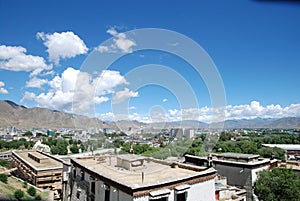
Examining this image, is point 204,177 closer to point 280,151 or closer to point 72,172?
point 72,172

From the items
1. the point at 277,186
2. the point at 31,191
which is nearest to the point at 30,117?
the point at 31,191

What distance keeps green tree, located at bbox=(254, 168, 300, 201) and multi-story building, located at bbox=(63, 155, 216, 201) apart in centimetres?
362

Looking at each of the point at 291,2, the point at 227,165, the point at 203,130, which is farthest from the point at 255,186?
the point at 203,130

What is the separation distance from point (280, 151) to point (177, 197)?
19491 millimetres

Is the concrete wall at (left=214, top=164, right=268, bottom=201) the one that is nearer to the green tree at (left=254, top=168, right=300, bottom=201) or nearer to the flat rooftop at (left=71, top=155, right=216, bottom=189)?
the green tree at (left=254, top=168, right=300, bottom=201)

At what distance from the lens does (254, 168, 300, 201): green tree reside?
8495 millimetres

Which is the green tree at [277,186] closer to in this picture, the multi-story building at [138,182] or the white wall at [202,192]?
the multi-story building at [138,182]

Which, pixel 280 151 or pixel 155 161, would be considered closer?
pixel 155 161

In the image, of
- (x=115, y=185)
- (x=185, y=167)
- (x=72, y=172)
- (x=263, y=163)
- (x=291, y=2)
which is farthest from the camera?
(x=263, y=163)

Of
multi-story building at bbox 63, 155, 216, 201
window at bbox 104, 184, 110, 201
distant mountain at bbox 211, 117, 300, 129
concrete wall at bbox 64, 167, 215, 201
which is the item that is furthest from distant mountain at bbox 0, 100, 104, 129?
window at bbox 104, 184, 110, 201

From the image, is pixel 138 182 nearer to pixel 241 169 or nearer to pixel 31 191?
pixel 241 169

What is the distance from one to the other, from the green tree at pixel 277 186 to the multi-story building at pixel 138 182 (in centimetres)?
362

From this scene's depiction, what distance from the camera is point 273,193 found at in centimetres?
887

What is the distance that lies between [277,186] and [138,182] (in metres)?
5.91
